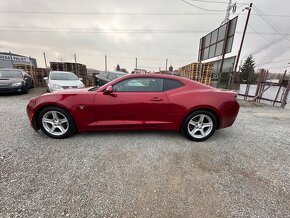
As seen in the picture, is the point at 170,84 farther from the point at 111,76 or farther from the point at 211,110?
the point at 111,76

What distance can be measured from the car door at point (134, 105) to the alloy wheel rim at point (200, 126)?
603 mm

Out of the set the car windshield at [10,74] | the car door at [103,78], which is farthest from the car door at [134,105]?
the car windshield at [10,74]

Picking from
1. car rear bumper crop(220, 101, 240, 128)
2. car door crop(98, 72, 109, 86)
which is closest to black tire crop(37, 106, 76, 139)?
car rear bumper crop(220, 101, 240, 128)

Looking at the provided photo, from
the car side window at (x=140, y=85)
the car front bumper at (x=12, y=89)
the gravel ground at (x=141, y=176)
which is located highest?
the car side window at (x=140, y=85)

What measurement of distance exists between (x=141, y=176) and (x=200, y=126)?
1.74 meters

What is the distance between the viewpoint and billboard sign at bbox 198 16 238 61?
12.4 meters

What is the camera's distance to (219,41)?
14.1 metres

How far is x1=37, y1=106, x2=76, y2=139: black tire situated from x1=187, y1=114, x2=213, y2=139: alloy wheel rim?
96.1 inches

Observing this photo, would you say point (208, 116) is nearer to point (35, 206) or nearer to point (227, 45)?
point (35, 206)

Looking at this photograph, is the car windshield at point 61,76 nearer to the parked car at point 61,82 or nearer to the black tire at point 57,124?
the parked car at point 61,82

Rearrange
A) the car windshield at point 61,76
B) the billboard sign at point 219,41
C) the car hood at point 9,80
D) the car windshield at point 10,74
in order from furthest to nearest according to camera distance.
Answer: the billboard sign at point 219,41 → the car windshield at point 61,76 → the car windshield at point 10,74 → the car hood at point 9,80

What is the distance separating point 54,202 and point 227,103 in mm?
3289

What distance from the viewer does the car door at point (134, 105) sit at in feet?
9.62

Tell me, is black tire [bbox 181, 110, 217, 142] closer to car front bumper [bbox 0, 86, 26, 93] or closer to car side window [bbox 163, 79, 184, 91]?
car side window [bbox 163, 79, 184, 91]
